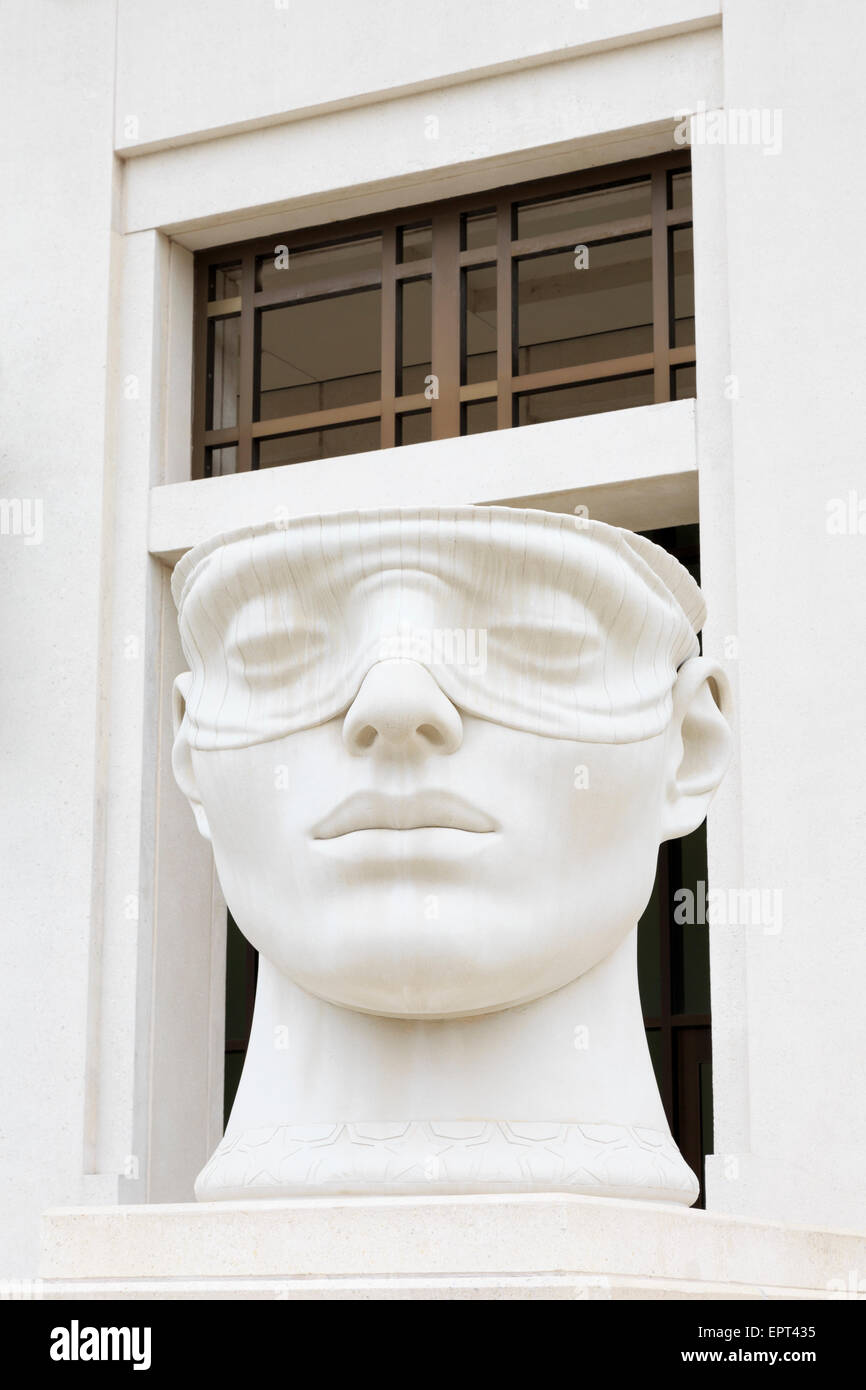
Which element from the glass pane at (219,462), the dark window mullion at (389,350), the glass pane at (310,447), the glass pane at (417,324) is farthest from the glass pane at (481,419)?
the dark window mullion at (389,350)

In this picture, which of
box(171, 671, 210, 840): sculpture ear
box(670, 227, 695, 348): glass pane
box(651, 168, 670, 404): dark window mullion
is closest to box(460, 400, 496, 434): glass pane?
box(670, 227, 695, 348): glass pane

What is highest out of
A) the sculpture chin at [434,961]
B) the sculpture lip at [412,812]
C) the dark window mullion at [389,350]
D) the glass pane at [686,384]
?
the glass pane at [686,384]

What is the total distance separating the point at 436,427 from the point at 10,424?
212 cm

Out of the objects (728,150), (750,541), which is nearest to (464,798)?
(750,541)

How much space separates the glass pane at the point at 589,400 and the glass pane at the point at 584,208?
1.40m

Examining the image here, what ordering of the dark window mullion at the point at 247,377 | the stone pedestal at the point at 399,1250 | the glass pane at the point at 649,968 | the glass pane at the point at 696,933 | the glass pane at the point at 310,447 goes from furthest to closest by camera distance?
the glass pane at the point at 310,447
the glass pane at the point at 649,968
the glass pane at the point at 696,933
the dark window mullion at the point at 247,377
the stone pedestal at the point at 399,1250

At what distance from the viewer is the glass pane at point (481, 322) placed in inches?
542

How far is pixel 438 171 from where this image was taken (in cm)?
846

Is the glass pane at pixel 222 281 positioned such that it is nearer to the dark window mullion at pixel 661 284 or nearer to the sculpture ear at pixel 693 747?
the dark window mullion at pixel 661 284

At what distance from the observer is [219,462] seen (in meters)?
9.42

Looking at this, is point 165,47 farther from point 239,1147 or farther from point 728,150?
point 239,1147

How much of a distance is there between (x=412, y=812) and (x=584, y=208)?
22.3 feet

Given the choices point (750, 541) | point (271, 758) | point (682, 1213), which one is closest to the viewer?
point (682, 1213)

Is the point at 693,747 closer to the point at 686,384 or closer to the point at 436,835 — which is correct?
the point at 436,835
